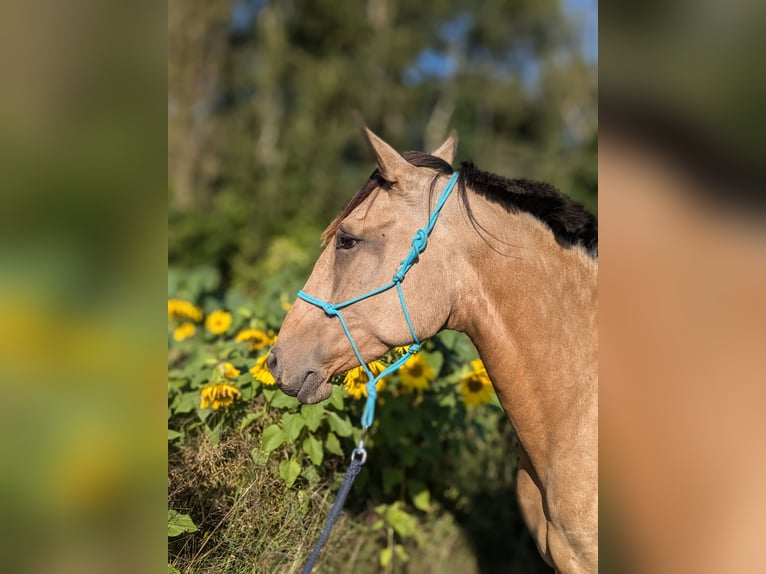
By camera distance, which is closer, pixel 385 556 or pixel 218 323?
pixel 385 556

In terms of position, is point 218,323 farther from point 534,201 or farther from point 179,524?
point 534,201

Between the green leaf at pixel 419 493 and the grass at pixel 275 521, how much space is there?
239 mm

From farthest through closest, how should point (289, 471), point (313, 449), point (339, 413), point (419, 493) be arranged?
point (419, 493)
point (339, 413)
point (313, 449)
point (289, 471)

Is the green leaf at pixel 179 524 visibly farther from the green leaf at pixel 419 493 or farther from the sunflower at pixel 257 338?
the green leaf at pixel 419 493

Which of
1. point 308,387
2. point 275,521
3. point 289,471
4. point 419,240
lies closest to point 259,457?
point 289,471

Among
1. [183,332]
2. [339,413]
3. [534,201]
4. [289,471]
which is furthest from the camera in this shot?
[183,332]

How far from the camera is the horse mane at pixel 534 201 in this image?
2.14 m

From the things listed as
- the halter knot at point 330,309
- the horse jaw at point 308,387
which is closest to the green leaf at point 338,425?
the horse jaw at point 308,387

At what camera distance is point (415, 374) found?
11.0 ft

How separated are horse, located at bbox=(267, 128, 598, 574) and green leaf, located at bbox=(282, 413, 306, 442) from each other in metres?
0.37

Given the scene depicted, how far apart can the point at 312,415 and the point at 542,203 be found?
1306 mm
